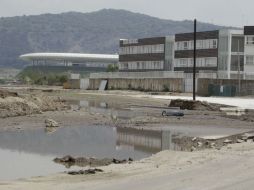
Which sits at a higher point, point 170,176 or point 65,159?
point 170,176

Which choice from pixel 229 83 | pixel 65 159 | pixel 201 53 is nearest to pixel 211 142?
pixel 65 159

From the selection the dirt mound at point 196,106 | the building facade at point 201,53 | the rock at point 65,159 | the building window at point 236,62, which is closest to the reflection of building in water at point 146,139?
the rock at point 65,159

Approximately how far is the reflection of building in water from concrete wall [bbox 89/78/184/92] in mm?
76511

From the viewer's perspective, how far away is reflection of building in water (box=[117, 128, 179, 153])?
2916 centimetres

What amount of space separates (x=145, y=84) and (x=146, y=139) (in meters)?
91.7

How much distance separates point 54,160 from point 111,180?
6.66 m

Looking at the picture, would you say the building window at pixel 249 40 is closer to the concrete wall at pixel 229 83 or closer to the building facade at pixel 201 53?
the building facade at pixel 201 53

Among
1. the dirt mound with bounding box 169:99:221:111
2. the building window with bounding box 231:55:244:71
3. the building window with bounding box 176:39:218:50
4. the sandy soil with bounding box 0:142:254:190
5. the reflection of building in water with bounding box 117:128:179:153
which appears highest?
the building window with bounding box 176:39:218:50

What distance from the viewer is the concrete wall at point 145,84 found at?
115 m

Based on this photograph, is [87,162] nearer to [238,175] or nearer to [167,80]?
[238,175]

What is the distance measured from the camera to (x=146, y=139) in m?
33.1

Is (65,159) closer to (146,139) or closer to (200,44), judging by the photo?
(146,139)

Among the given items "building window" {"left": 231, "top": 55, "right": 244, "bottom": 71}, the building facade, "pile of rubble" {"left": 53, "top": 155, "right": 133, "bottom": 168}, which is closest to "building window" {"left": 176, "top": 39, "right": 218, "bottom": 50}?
the building facade

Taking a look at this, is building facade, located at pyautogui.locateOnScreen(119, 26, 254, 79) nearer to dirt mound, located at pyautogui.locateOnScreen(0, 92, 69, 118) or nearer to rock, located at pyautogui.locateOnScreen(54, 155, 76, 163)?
dirt mound, located at pyautogui.locateOnScreen(0, 92, 69, 118)
